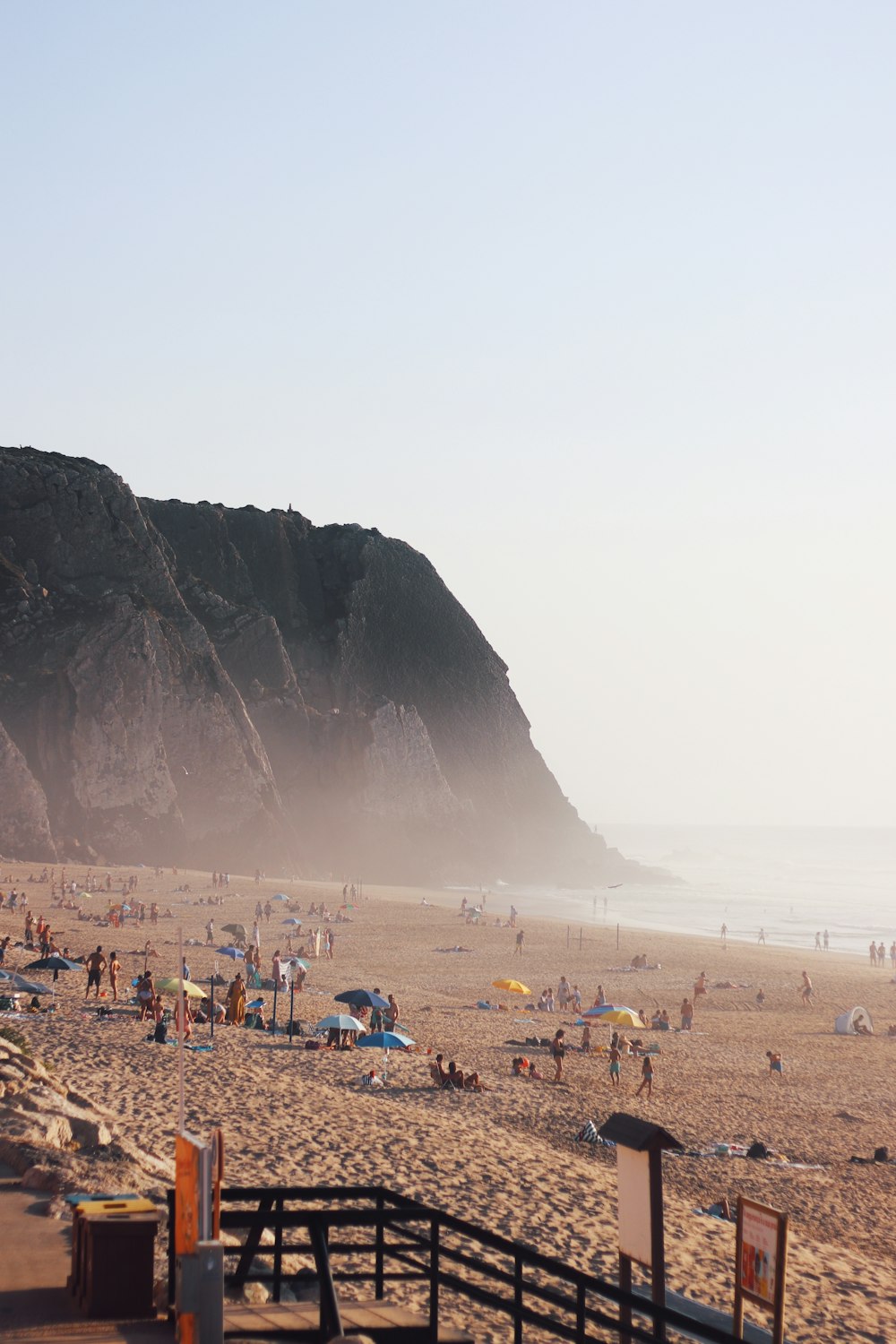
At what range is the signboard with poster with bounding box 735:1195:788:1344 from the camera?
25.1ft

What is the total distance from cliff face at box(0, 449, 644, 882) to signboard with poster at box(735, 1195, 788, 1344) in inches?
2702

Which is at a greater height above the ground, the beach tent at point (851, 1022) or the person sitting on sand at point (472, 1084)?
the person sitting on sand at point (472, 1084)

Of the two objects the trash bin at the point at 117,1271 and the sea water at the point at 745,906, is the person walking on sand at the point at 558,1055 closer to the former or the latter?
the trash bin at the point at 117,1271

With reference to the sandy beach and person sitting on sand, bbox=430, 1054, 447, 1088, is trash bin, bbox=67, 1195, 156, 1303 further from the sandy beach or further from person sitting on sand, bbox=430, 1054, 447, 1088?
person sitting on sand, bbox=430, 1054, 447, 1088

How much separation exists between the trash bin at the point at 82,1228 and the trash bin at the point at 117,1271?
0.11 metres

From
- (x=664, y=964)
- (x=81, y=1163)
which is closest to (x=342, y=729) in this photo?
(x=664, y=964)

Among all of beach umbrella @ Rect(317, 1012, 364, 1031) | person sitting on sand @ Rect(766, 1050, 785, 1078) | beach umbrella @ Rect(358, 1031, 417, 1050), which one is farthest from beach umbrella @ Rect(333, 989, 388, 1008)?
person sitting on sand @ Rect(766, 1050, 785, 1078)

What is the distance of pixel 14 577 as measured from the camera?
80688mm

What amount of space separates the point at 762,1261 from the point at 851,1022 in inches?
1059

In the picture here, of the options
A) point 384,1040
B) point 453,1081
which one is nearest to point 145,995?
Result: point 384,1040

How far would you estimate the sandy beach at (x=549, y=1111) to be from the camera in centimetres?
1348

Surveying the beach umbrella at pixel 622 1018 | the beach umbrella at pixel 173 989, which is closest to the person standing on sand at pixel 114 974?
the beach umbrella at pixel 173 989

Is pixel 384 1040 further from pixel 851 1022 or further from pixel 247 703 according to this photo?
pixel 247 703

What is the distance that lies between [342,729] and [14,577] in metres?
35.0
